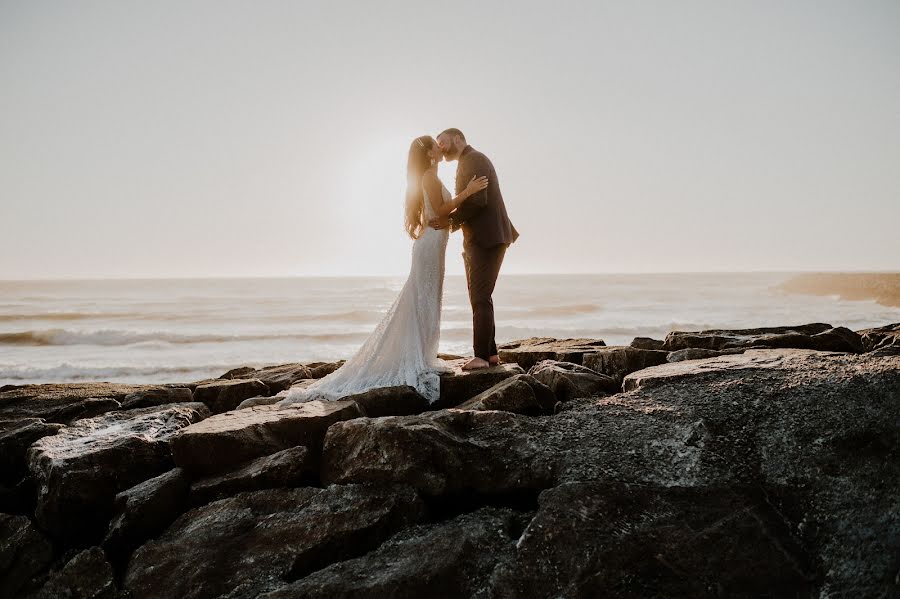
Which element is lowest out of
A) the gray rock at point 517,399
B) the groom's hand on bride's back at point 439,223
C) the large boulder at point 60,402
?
the large boulder at point 60,402

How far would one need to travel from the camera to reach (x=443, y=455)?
11.7 ft

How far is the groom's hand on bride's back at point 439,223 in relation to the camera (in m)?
5.75

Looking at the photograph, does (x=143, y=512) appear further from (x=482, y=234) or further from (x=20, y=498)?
(x=482, y=234)

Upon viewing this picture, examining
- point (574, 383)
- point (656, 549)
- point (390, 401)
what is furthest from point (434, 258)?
point (656, 549)

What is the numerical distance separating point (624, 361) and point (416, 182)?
3049mm

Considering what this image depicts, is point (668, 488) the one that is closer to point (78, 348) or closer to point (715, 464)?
point (715, 464)

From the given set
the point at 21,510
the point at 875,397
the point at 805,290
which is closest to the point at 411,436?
the point at 875,397

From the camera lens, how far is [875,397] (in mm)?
3309

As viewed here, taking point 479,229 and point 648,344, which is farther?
point 648,344

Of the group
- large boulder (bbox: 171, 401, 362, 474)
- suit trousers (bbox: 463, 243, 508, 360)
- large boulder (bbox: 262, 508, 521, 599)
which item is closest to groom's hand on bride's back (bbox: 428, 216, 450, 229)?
suit trousers (bbox: 463, 243, 508, 360)

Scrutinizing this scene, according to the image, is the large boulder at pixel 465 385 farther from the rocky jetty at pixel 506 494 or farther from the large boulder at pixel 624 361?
the large boulder at pixel 624 361

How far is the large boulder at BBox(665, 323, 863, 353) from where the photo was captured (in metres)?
5.87

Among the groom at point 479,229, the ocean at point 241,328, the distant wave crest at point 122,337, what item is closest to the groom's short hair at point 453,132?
the groom at point 479,229

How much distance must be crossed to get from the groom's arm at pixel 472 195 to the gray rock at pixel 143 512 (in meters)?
3.59
